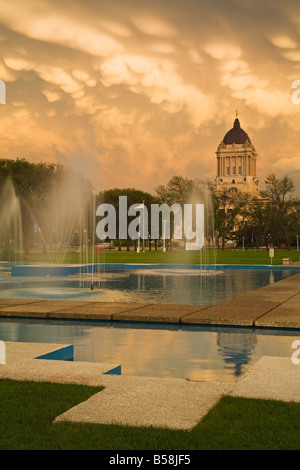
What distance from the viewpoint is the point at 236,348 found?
1058 centimetres

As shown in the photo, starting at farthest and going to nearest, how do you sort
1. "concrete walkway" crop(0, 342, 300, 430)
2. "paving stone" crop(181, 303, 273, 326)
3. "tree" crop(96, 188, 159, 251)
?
"tree" crop(96, 188, 159, 251)
"paving stone" crop(181, 303, 273, 326)
"concrete walkway" crop(0, 342, 300, 430)

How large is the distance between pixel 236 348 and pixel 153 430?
5332 mm

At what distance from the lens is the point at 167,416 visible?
5883mm

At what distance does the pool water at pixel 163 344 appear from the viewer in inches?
357

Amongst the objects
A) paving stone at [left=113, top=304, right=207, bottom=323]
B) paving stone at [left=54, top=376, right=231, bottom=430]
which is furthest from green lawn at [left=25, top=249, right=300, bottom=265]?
paving stone at [left=54, top=376, right=231, bottom=430]

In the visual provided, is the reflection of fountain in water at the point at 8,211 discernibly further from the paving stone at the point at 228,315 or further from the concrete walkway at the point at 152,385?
the concrete walkway at the point at 152,385

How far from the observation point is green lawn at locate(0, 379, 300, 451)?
5.16 meters

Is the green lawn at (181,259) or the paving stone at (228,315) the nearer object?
the paving stone at (228,315)

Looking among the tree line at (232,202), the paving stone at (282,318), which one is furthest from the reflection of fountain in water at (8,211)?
the paving stone at (282,318)

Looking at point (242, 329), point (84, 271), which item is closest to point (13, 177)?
point (84, 271)

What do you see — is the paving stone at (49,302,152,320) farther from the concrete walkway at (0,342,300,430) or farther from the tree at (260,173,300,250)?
the tree at (260,173,300,250)

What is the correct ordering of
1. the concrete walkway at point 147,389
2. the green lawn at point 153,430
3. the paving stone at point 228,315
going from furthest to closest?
the paving stone at point 228,315 < the concrete walkway at point 147,389 < the green lawn at point 153,430

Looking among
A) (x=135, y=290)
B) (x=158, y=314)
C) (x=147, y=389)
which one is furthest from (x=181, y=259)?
(x=147, y=389)
